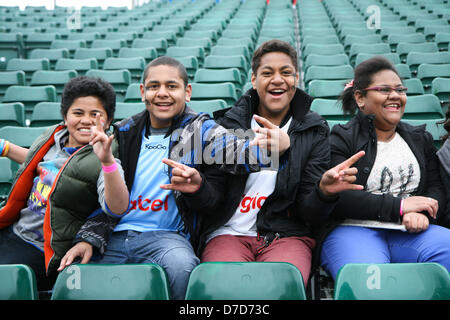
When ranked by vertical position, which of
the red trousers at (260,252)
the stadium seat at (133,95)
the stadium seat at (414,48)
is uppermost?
the stadium seat at (414,48)

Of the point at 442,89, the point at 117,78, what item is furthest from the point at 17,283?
the point at 442,89

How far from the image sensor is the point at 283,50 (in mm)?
1820

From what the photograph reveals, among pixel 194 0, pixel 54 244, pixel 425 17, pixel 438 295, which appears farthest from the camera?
pixel 194 0

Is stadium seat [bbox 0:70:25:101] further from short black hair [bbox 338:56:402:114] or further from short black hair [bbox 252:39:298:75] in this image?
short black hair [bbox 338:56:402:114]

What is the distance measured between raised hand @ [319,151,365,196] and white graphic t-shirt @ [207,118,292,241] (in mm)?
282

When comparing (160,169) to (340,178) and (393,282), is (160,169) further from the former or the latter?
(393,282)

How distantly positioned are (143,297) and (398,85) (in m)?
1.54

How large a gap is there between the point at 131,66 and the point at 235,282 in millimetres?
3842

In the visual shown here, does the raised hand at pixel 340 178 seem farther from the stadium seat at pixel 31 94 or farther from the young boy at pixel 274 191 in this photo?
the stadium seat at pixel 31 94

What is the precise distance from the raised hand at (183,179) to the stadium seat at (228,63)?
3.01 m

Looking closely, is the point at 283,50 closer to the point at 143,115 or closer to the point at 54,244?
the point at 143,115

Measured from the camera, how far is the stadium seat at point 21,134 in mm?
2648

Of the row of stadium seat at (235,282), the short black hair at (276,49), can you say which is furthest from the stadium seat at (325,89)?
the row of stadium seat at (235,282)

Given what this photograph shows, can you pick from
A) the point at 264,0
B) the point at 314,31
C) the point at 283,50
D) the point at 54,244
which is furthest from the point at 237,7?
the point at 54,244
